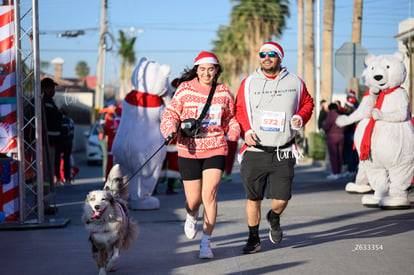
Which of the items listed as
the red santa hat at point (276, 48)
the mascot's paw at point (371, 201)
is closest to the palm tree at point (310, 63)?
the mascot's paw at point (371, 201)

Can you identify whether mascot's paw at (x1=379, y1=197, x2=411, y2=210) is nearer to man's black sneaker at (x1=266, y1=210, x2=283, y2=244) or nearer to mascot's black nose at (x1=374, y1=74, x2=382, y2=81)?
mascot's black nose at (x1=374, y1=74, x2=382, y2=81)

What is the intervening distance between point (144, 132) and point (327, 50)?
62.4 ft

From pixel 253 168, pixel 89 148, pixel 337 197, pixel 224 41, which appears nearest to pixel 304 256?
pixel 253 168

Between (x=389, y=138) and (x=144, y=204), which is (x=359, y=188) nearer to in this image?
(x=389, y=138)

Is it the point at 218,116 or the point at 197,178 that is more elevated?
the point at 218,116

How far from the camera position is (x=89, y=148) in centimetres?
2498

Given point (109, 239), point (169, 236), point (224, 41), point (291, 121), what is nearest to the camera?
point (109, 239)

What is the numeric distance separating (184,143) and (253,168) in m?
0.76

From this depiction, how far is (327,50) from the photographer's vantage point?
28.7 m

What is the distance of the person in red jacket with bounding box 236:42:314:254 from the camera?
7.00 metres

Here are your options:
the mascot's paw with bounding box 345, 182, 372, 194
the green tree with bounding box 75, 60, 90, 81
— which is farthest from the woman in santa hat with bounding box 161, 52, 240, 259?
the green tree with bounding box 75, 60, 90, 81

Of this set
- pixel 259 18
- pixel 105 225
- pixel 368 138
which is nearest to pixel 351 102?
pixel 368 138

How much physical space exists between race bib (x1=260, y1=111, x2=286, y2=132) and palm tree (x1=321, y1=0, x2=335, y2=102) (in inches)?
862

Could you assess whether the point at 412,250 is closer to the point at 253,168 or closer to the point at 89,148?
the point at 253,168
